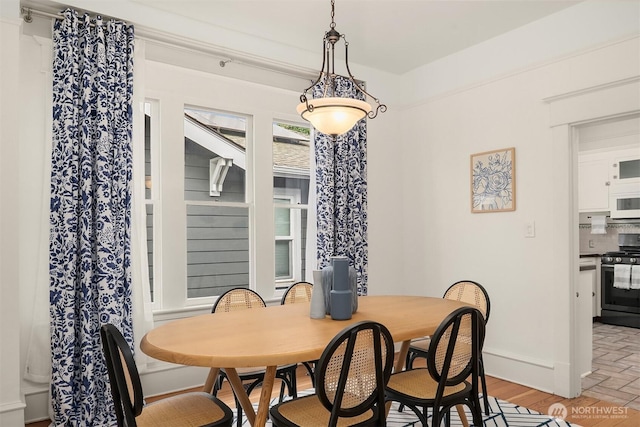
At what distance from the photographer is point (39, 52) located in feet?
10.1

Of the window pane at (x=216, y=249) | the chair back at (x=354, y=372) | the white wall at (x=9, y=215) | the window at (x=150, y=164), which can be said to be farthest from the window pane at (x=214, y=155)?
the chair back at (x=354, y=372)

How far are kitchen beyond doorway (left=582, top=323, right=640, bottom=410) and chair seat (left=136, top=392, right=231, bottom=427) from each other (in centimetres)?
287

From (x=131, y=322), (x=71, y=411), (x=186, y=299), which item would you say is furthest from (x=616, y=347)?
(x=71, y=411)

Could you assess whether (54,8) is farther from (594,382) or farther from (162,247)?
(594,382)

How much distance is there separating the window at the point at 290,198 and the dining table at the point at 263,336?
56.6 inches

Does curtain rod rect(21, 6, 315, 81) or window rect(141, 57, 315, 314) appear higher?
curtain rod rect(21, 6, 315, 81)

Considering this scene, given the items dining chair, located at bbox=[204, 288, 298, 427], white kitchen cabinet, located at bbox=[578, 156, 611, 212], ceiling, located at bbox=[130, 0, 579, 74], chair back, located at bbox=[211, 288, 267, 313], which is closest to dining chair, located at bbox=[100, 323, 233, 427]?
dining chair, located at bbox=[204, 288, 298, 427]

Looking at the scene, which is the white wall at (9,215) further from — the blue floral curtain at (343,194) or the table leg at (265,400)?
the blue floral curtain at (343,194)

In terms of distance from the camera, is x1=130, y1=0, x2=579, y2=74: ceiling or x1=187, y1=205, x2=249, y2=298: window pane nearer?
x1=130, y1=0, x2=579, y2=74: ceiling

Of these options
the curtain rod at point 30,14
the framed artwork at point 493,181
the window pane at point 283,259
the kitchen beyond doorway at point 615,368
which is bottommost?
the kitchen beyond doorway at point 615,368

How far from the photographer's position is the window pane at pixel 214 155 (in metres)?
3.82

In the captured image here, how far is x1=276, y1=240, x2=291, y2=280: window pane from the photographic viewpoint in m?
4.30

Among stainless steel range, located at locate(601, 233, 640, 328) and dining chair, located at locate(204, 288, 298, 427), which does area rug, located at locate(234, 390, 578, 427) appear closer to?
dining chair, located at locate(204, 288, 298, 427)

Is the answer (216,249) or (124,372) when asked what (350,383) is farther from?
(216,249)
